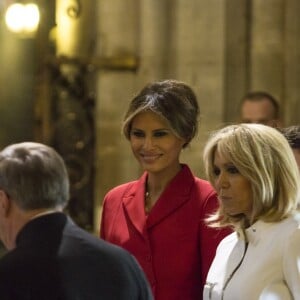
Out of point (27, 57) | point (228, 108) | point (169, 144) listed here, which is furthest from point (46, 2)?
point (169, 144)

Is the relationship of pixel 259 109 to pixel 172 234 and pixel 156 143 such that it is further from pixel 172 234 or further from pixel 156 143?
pixel 172 234

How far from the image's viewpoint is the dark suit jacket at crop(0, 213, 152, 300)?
8.82 ft

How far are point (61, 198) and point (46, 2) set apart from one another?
4.61 meters

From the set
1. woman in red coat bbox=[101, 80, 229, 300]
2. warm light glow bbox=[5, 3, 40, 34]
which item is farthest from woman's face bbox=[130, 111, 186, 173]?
warm light glow bbox=[5, 3, 40, 34]

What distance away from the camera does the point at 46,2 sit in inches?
285

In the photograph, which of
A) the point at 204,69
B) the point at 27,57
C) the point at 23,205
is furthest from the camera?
the point at 27,57

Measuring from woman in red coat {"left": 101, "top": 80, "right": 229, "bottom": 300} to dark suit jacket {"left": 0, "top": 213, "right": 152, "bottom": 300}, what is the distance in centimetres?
79

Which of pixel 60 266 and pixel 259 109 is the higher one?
pixel 259 109

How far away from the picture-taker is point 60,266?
2.72m

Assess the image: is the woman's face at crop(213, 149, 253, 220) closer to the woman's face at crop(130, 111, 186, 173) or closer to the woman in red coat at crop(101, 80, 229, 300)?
the woman in red coat at crop(101, 80, 229, 300)

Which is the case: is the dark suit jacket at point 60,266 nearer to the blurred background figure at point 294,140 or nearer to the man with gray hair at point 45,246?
the man with gray hair at point 45,246

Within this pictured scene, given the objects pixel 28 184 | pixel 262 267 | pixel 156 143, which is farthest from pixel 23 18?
pixel 28 184

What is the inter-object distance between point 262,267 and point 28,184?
2.70 ft

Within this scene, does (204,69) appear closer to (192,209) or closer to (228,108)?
(228,108)
